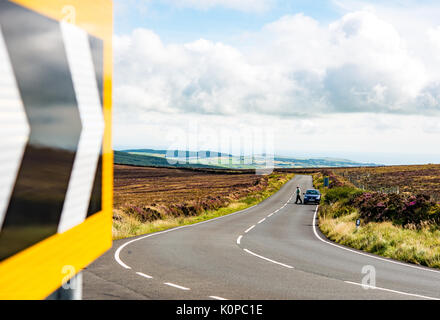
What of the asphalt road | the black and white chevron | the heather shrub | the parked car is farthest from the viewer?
the parked car

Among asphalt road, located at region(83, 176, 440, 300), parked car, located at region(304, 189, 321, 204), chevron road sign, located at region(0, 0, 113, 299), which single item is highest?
chevron road sign, located at region(0, 0, 113, 299)

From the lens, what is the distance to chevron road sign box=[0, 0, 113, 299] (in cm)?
121

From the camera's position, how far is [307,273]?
10.2 m

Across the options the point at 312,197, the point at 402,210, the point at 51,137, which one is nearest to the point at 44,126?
the point at 51,137

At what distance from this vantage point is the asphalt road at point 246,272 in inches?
307

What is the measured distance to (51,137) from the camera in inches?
54.3

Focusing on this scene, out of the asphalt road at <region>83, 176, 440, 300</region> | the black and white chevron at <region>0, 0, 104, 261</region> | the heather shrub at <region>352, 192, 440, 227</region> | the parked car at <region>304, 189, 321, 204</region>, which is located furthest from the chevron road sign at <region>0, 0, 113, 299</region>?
the parked car at <region>304, 189, 321, 204</region>

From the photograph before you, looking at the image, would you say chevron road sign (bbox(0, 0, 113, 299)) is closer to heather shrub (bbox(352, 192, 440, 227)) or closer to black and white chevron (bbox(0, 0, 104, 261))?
black and white chevron (bbox(0, 0, 104, 261))

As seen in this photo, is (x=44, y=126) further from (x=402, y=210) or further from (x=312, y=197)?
(x=312, y=197)

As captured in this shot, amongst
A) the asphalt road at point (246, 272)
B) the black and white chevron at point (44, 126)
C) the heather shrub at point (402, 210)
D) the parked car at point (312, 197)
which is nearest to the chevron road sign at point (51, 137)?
the black and white chevron at point (44, 126)

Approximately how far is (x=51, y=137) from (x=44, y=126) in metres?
0.06

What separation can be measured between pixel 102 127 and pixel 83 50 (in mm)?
316

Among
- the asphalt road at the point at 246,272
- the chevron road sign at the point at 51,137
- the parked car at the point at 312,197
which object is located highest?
the chevron road sign at the point at 51,137

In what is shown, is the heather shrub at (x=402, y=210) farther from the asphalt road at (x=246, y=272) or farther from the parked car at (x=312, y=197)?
the parked car at (x=312, y=197)
